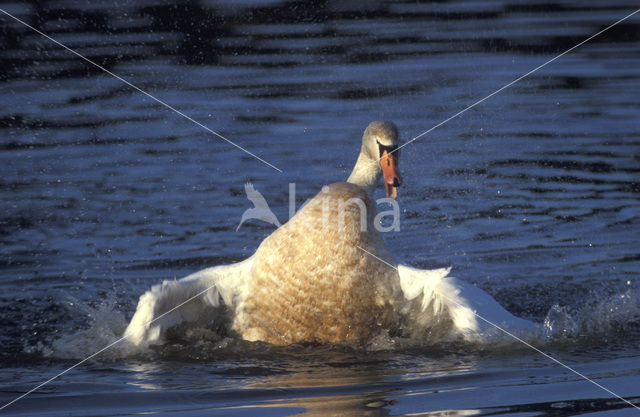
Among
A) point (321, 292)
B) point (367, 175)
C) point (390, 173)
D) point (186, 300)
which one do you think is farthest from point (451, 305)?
point (186, 300)

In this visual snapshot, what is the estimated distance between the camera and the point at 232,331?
6.68 meters

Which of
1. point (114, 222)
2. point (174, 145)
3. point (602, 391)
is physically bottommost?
point (602, 391)

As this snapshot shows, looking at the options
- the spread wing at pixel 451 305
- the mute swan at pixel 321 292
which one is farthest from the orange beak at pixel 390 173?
the spread wing at pixel 451 305

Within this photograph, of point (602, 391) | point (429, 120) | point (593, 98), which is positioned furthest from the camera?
point (593, 98)

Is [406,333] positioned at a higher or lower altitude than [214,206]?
lower

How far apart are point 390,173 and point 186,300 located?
5.05 feet

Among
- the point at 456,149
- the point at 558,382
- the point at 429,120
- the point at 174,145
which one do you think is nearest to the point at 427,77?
the point at 429,120

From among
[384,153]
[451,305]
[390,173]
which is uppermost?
[384,153]

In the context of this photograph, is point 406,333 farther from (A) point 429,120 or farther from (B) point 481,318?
(A) point 429,120

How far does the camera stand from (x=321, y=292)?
6.39 m

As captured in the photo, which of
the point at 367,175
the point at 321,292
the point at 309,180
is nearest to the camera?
the point at 321,292

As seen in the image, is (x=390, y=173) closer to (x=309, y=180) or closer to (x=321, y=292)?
(x=321, y=292)

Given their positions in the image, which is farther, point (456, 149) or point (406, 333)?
point (456, 149)

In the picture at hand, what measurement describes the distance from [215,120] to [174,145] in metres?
0.91
